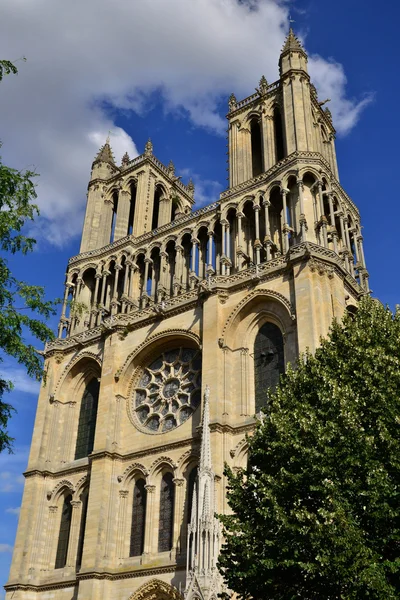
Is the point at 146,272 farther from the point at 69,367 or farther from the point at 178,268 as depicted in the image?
the point at 69,367

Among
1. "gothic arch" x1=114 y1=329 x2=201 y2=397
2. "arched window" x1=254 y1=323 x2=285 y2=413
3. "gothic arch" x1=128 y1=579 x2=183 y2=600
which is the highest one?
"gothic arch" x1=114 y1=329 x2=201 y2=397

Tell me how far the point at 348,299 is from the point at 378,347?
11.6 metres

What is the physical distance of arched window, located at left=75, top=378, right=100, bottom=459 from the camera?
1243 inches

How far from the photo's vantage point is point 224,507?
77.5 ft

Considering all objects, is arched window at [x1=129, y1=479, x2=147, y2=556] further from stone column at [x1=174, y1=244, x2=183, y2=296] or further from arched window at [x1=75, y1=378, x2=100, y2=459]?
stone column at [x1=174, y1=244, x2=183, y2=296]

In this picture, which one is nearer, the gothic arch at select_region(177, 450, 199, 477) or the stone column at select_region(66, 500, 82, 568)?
the gothic arch at select_region(177, 450, 199, 477)

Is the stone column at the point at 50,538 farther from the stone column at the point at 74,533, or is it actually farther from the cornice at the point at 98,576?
the stone column at the point at 74,533

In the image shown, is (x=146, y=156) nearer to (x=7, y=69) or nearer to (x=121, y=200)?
(x=121, y=200)

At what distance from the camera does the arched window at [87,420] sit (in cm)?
3158

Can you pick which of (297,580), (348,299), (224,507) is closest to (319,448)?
(297,580)

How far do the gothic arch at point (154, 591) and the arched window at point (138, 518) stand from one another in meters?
1.77

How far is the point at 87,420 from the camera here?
107 ft

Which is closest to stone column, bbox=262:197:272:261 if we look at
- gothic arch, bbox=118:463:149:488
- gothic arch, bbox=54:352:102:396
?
gothic arch, bbox=54:352:102:396

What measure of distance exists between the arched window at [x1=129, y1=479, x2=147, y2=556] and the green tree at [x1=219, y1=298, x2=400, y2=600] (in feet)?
35.2
